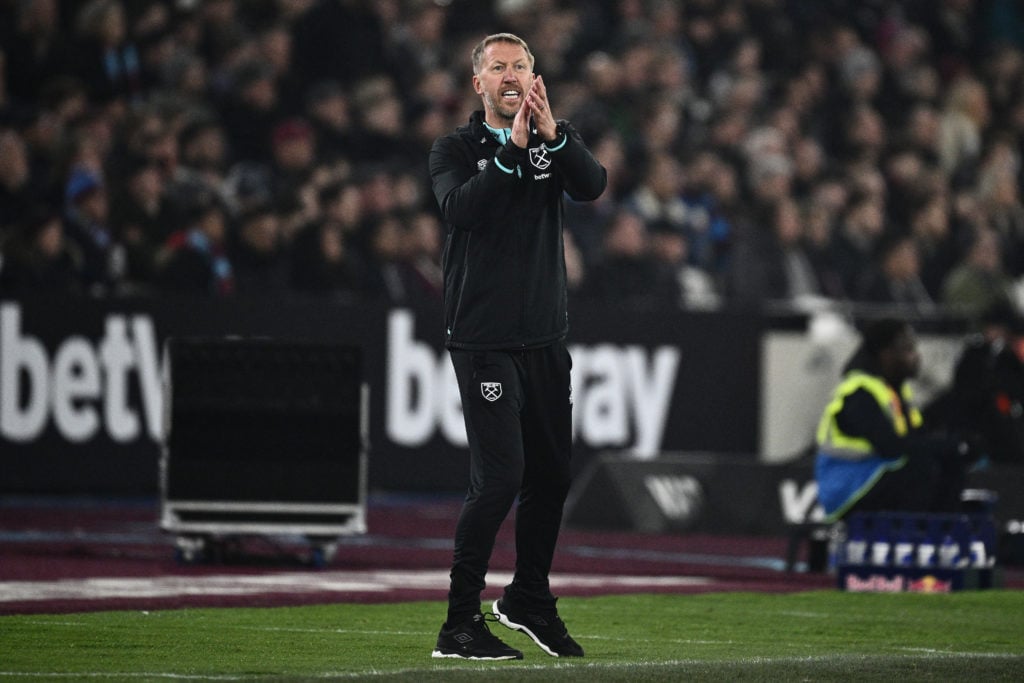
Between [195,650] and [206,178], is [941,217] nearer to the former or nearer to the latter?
[206,178]

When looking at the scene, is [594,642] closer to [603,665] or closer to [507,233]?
[603,665]

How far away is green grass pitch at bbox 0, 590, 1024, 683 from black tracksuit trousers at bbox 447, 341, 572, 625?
31 centimetres

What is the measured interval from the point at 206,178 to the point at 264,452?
14.4 feet

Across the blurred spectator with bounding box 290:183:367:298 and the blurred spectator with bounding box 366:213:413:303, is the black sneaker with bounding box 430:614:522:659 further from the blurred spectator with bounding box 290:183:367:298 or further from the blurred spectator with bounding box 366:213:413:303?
the blurred spectator with bounding box 366:213:413:303

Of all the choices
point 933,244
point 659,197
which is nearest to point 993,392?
point 659,197

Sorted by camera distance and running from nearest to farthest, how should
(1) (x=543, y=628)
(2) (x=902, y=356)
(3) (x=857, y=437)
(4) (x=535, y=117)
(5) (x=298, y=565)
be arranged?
(4) (x=535, y=117)
(1) (x=543, y=628)
(3) (x=857, y=437)
(2) (x=902, y=356)
(5) (x=298, y=565)

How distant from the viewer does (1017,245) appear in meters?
22.8

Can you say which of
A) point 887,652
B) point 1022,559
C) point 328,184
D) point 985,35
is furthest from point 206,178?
point 985,35

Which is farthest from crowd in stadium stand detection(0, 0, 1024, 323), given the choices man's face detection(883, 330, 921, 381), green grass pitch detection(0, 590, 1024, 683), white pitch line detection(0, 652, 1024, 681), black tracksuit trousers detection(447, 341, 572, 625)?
white pitch line detection(0, 652, 1024, 681)

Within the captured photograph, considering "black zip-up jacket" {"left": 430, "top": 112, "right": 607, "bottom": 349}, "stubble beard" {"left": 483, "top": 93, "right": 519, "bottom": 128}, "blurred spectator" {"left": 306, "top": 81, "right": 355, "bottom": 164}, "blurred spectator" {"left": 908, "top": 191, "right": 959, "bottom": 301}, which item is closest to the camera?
"black zip-up jacket" {"left": 430, "top": 112, "right": 607, "bottom": 349}

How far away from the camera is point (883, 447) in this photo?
1224 cm

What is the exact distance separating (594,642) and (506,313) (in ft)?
5.33

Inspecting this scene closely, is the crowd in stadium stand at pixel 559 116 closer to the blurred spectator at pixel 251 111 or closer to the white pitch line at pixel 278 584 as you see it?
the blurred spectator at pixel 251 111

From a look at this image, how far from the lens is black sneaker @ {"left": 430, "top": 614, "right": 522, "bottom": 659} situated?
7.59 meters
